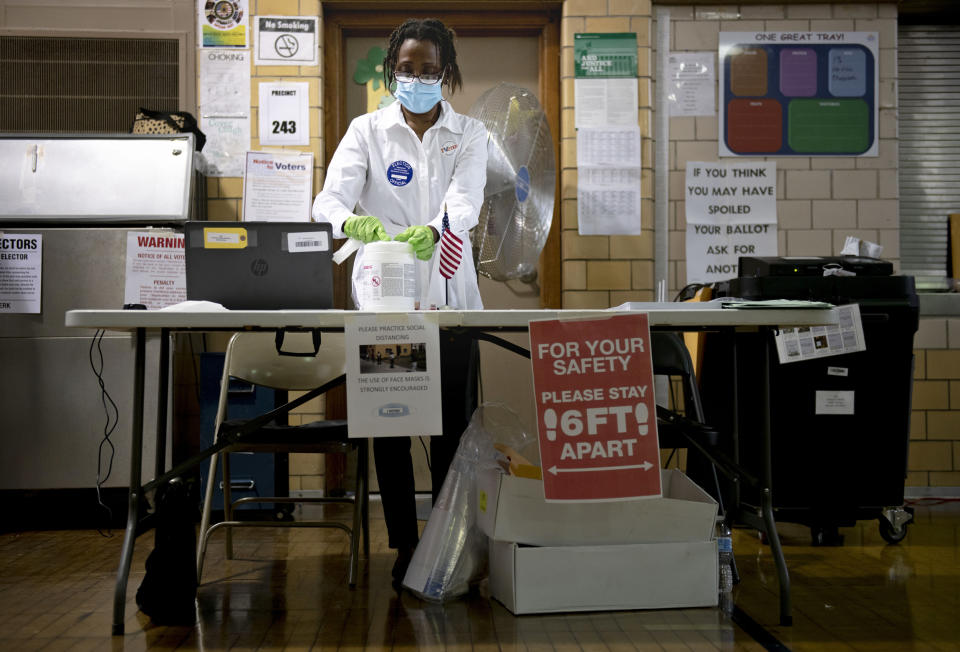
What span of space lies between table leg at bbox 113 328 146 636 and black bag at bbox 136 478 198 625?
0.17 ft

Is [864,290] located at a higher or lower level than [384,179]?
lower

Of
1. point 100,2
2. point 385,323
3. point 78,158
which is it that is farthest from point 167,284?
point 385,323

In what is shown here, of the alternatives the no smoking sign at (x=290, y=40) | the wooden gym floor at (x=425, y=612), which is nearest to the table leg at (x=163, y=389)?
the wooden gym floor at (x=425, y=612)

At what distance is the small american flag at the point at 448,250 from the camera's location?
7.95 ft

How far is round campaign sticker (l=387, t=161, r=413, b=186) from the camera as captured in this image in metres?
2.88

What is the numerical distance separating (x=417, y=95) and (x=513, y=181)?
52 cm

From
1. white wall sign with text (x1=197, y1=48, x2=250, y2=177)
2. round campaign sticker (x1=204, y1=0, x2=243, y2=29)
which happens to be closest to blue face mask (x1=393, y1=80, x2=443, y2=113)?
white wall sign with text (x1=197, y1=48, x2=250, y2=177)

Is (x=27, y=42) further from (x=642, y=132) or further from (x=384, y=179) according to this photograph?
(x=642, y=132)

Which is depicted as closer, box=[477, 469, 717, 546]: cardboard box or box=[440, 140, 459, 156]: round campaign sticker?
box=[477, 469, 717, 546]: cardboard box

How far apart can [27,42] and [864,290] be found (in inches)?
141

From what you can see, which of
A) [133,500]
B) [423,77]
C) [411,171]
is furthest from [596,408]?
[423,77]

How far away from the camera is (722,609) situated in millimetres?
2082

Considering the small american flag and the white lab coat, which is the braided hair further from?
the small american flag

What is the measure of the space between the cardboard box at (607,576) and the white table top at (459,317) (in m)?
0.52
